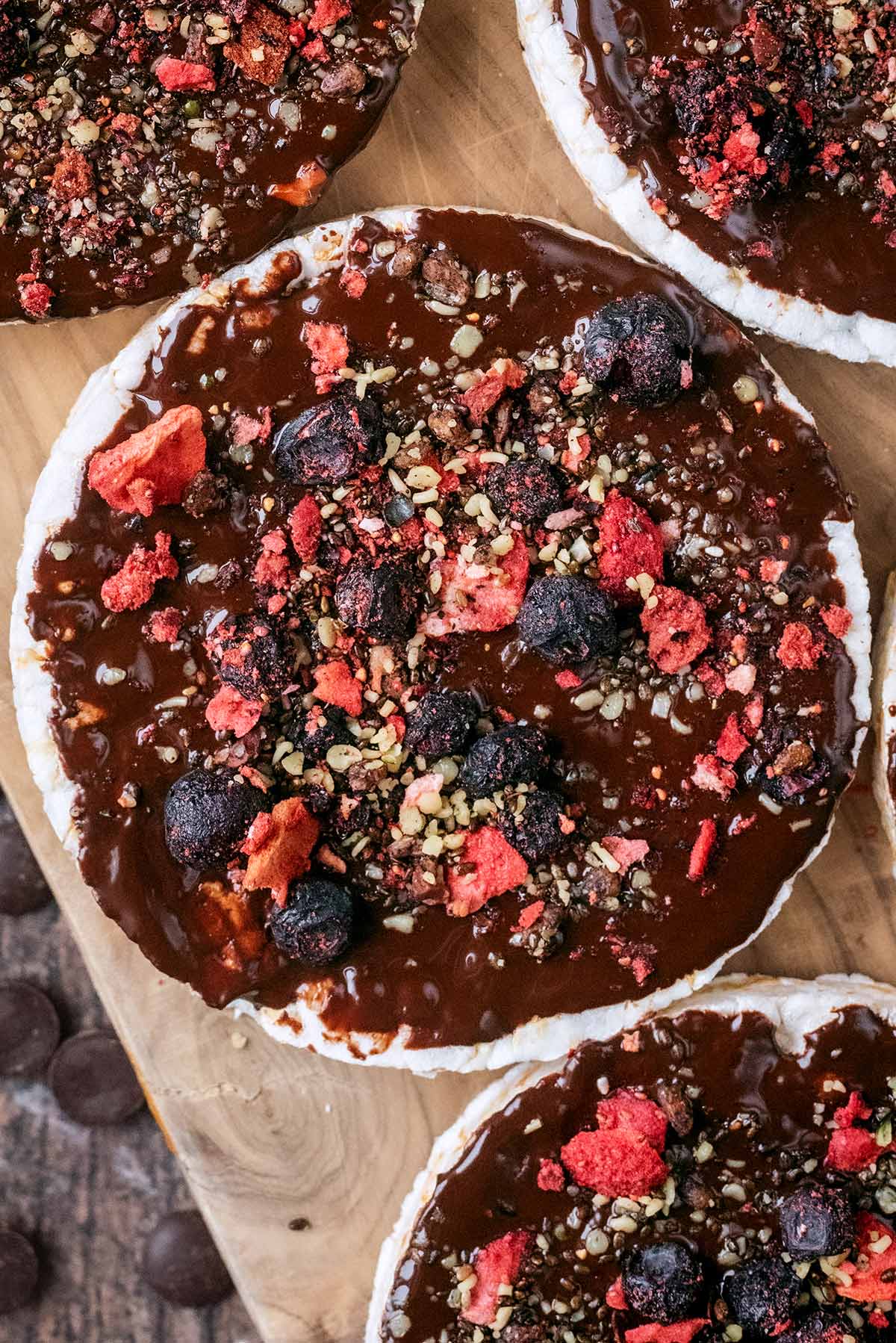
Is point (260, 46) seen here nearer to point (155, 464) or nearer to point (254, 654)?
point (155, 464)

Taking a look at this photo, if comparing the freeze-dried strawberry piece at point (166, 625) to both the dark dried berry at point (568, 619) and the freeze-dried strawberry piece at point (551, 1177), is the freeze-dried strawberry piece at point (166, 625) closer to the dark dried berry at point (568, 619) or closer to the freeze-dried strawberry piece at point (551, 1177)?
the dark dried berry at point (568, 619)

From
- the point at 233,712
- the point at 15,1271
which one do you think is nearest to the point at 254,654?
the point at 233,712

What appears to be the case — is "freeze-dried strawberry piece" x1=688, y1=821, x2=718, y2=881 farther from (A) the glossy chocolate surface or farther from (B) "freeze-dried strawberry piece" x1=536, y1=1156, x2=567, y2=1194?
(A) the glossy chocolate surface

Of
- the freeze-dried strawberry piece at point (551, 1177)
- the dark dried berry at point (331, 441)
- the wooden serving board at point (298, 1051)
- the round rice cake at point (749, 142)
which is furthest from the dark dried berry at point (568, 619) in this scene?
the freeze-dried strawberry piece at point (551, 1177)

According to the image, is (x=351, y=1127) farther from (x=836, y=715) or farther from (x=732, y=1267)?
(x=836, y=715)

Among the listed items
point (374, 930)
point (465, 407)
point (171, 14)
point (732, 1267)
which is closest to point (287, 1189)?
point (374, 930)

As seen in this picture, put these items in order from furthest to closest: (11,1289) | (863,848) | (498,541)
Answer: (11,1289)
(863,848)
(498,541)
